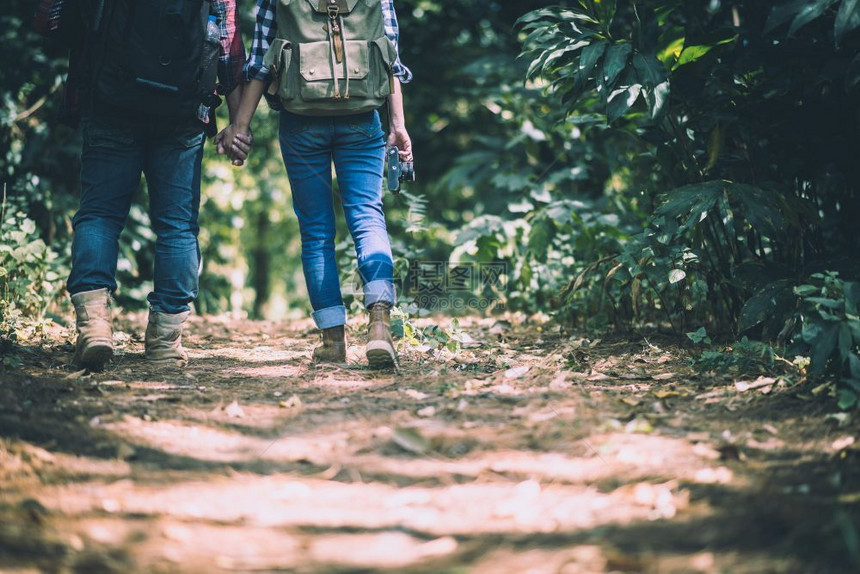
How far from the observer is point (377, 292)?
3281 millimetres

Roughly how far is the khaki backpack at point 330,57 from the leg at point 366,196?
0.14 m

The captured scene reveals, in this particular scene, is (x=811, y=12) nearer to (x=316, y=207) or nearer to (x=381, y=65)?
(x=381, y=65)

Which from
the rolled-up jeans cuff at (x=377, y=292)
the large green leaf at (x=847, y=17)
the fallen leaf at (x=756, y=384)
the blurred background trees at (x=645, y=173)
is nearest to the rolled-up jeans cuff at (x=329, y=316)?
the rolled-up jeans cuff at (x=377, y=292)

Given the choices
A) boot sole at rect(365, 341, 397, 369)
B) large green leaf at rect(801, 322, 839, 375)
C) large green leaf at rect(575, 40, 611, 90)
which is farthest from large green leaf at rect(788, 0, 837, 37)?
boot sole at rect(365, 341, 397, 369)

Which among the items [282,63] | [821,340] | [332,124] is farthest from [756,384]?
[282,63]

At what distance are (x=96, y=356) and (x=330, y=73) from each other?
1.44 m

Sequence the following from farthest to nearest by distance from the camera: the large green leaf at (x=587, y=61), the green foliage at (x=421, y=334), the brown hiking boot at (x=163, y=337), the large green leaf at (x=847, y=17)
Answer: the green foliage at (x=421, y=334) < the brown hiking boot at (x=163, y=337) < the large green leaf at (x=587, y=61) < the large green leaf at (x=847, y=17)

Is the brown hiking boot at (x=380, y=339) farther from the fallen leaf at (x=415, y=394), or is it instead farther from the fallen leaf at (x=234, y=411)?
the fallen leaf at (x=234, y=411)

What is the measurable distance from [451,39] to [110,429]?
5.82 meters

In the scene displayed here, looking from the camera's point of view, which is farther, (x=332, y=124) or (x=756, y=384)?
(x=332, y=124)

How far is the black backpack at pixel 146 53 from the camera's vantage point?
3127 mm

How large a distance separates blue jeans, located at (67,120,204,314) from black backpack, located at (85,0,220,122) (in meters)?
0.16

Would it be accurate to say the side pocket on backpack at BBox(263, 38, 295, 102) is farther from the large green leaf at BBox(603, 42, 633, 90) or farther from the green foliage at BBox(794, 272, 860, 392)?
the green foliage at BBox(794, 272, 860, 392)

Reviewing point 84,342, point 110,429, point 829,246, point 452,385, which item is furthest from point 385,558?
point 829,246
